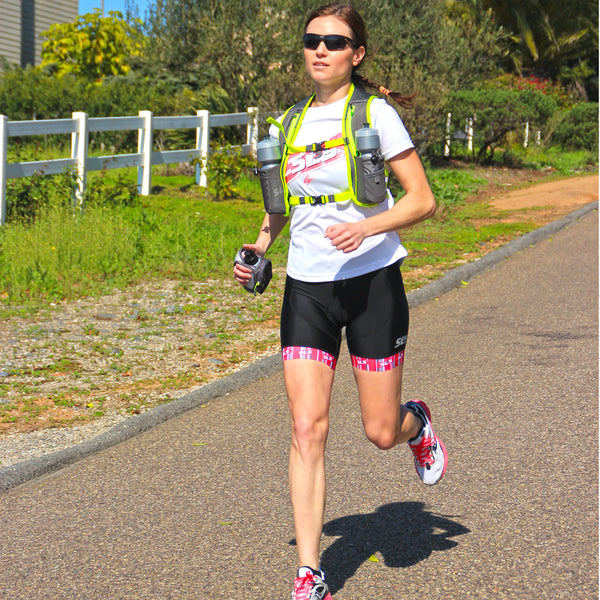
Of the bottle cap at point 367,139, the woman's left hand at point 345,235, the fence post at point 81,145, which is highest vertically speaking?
the fence post at point 81,145

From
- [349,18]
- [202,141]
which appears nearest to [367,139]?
[349,18]

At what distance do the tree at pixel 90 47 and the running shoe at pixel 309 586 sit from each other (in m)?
27.9

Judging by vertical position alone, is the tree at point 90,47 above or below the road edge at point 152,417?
above

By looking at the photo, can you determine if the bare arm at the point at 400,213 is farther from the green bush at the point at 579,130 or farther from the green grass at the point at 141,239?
the green bush at the point at 579,130

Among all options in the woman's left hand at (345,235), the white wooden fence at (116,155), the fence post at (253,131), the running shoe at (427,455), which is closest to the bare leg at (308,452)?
the woman's left hand at (345,235)

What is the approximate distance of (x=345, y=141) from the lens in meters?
3.42

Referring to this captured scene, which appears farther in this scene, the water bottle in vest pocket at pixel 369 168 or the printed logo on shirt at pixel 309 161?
the printed logo on shirt at pixel 309 161

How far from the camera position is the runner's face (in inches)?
138

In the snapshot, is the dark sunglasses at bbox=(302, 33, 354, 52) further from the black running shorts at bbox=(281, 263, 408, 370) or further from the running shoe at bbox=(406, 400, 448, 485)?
the running shoe at bbox=(406, 400, 448, 485)

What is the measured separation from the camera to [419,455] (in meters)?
4.11

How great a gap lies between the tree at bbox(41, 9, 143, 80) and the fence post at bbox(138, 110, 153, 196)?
49.5 feet

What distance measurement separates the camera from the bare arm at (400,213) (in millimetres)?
3168

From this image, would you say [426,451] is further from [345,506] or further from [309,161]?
[309,161]

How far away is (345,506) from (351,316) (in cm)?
131
